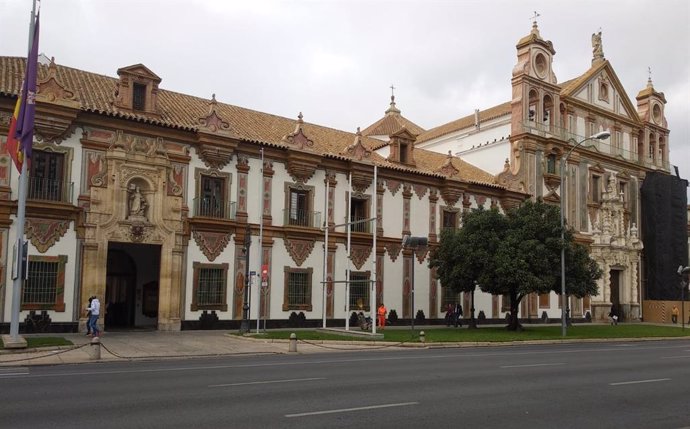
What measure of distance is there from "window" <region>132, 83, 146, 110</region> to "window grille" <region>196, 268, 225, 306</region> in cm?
770

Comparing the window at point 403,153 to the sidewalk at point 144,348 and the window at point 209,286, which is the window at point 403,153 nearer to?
the window at point 209,286

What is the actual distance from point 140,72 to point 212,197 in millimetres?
6315

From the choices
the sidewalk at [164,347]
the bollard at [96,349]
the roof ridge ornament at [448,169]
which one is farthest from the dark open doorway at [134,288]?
the roof ridge ornament at [448,169]

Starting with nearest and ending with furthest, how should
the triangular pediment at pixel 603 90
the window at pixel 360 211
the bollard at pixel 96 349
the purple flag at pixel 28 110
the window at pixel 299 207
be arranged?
the bollard at pixel 96 349 < the purple flag at pixel 28 110 < the window at pixel 299 207 < the window at pixel 360 211 < the triangular pediment at pixel 603 90

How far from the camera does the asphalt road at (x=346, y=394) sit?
892 centimetres

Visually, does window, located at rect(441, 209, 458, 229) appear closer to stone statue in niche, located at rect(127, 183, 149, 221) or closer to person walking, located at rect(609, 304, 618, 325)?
person walking, located at rect(609, 304, 618, 325)

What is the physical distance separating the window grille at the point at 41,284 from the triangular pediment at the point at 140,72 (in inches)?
338

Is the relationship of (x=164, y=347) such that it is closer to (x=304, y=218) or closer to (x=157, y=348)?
(x=157, y=348)

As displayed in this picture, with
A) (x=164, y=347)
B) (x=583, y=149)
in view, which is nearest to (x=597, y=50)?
(x=583, y=149)

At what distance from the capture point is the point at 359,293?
114 feet

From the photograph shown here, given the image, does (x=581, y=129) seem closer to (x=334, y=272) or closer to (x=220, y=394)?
(x=334, y=272)

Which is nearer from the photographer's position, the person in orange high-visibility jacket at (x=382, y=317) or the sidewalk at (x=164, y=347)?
the sidewalk at (x=164, y=347)

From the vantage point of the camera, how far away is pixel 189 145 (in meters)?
29.1

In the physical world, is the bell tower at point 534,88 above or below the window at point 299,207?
above
